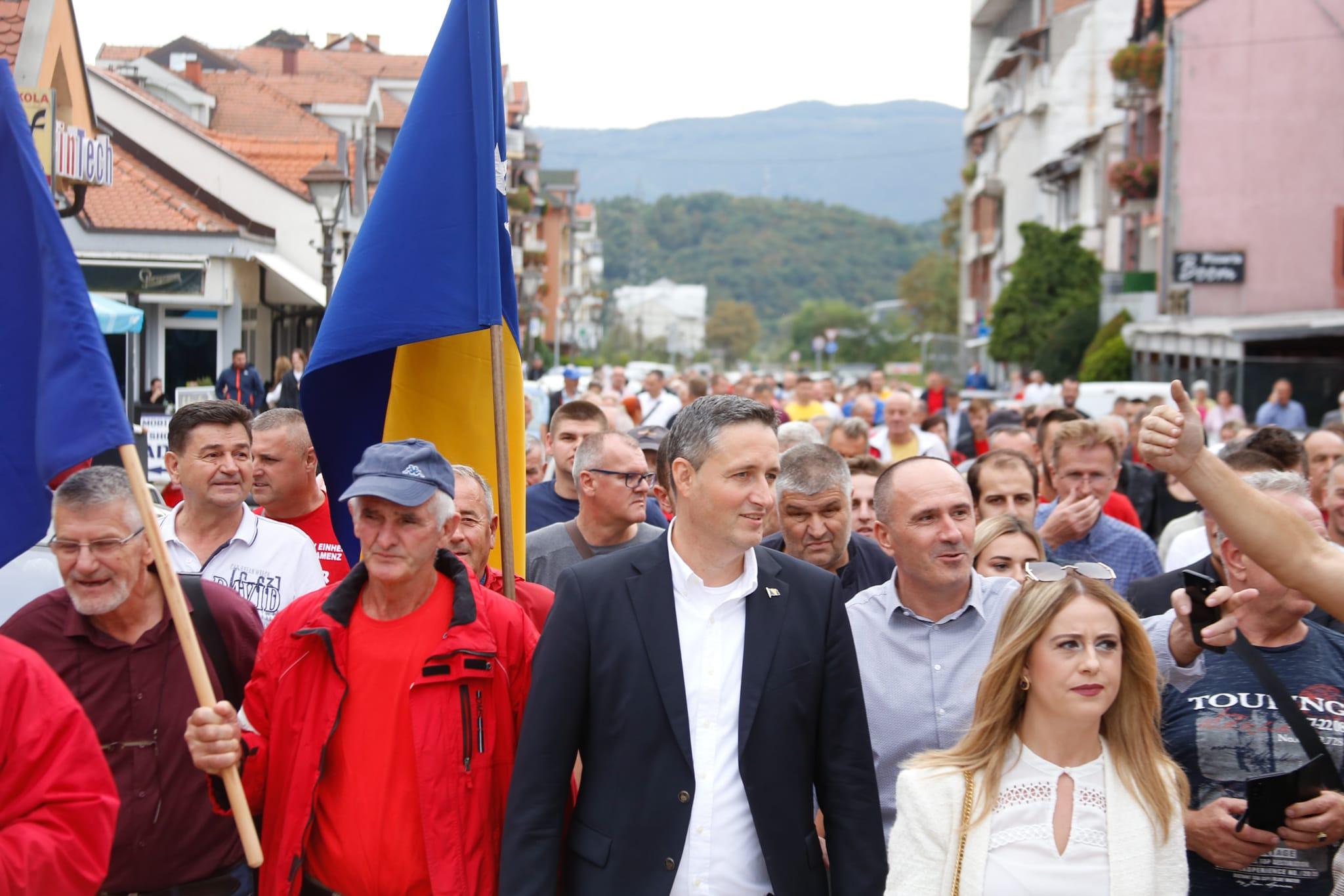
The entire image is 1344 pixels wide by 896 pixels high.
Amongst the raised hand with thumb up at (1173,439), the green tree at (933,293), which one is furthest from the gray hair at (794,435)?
the green tree at (933,293)

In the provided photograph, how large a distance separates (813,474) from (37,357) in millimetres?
3157

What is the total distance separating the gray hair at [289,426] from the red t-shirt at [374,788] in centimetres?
272

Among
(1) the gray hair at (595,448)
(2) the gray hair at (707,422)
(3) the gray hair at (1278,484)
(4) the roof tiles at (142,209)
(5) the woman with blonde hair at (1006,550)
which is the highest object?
(4) the roof tiles at (142,209)

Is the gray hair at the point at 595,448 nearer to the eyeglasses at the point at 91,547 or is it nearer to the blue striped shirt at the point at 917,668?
the blue striped shirt at the point at 917,668

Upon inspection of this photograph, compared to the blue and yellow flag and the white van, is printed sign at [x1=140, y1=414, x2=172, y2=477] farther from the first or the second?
the white van

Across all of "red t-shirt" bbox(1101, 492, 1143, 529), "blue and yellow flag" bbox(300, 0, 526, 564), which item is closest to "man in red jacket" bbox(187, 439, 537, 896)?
"blue and yellow flag" bbox(300, 0, 526, 564)

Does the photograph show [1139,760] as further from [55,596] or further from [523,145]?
[523,145]

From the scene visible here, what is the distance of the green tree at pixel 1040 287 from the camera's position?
4734cm

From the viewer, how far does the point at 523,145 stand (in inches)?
2758

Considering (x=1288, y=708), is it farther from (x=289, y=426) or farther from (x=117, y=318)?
(x=117, y=318)

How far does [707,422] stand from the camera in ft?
13.9

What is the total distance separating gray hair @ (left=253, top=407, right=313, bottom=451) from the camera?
676 centimetres

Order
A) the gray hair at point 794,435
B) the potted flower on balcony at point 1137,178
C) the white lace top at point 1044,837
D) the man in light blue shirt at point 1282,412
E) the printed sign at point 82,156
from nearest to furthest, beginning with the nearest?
the white lace top at point 1044,837
the gray hair at point 794,435
the printed sign at point 82,156
the man in light blue shirt at point 1282,412
the potted flower on balcony at point 1137,178

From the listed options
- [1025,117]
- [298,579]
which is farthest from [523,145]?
[298,579]
